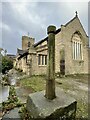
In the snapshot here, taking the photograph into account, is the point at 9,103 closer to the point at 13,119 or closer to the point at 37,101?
the point at 13,119

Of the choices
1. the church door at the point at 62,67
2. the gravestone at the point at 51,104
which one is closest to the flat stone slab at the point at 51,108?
the gravestone at the point at 51,104

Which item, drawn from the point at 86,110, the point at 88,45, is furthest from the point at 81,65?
the point at 86,110

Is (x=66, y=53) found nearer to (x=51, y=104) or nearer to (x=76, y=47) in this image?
(x=76, y=47)

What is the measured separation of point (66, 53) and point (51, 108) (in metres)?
16.9

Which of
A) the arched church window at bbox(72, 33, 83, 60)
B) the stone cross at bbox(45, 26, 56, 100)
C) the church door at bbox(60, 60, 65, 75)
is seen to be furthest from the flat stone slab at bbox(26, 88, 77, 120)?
the arched church window at bbox(72, 33, 83, 60)

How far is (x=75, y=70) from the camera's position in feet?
70.5

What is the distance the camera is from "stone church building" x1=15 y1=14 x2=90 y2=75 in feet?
58.9

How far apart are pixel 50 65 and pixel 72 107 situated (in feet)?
4.90

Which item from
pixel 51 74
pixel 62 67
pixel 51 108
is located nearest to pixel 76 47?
pixel 62 67

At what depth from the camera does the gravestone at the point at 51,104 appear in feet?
12.3

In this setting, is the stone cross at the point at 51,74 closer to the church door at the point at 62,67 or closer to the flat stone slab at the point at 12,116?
the flat stone slab at the point at 12,116

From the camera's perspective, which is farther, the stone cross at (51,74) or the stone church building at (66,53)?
the stone church building at (66,53)

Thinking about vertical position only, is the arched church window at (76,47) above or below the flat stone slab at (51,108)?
above

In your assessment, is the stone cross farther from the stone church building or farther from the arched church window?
the arched church window
